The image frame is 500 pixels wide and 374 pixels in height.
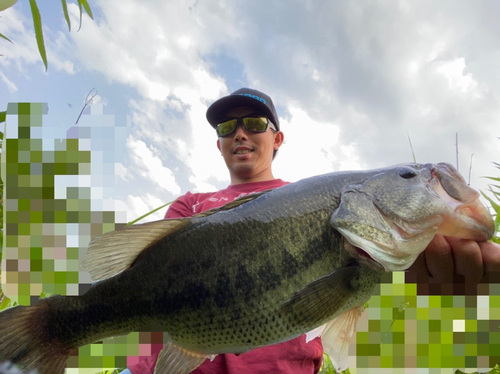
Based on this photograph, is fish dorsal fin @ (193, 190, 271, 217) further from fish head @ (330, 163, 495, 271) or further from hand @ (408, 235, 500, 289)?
hand @ (408, 235, 500, 289)

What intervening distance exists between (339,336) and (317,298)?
0.29m


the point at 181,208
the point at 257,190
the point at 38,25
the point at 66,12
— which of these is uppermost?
the point at 66,12

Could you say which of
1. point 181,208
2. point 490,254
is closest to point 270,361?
point 490,254

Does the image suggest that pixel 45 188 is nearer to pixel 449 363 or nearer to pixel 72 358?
pixel 72 358

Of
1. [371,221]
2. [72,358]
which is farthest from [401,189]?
[72,358]

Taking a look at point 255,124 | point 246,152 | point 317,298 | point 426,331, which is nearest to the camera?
point 317,298

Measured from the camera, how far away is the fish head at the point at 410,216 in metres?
1.24

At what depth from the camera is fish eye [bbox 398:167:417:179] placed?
1.35 metres

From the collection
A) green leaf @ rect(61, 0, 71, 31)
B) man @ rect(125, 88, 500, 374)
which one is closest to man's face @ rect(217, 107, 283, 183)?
man @ rect(125, 88, 500, 374)

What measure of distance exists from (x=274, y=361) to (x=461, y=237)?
1.15 meters

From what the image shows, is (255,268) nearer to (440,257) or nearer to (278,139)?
(440,257)

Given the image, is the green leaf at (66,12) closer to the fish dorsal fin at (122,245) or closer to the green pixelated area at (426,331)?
the fish dorsal fin at (122,245)

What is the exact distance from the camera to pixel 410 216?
1265 millimetres

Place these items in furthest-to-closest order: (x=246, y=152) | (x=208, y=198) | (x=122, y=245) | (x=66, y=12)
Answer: (x=246, y=152)
(x=208, y=198)
(x=66, y=12)
(x=122, y=245)
